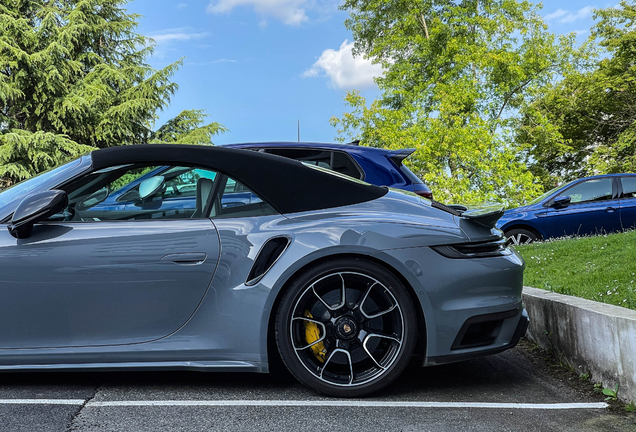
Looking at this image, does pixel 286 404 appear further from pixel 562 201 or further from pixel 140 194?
pixel 562 201

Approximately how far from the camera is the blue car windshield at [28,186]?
3.43 m

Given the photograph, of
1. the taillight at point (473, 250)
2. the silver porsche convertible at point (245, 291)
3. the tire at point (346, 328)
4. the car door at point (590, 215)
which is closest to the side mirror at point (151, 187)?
the silver porsche convertible at point (245, 291)

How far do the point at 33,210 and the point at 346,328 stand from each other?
176 centimetres

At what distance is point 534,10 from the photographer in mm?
31469

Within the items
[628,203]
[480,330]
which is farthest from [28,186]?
[628,203]

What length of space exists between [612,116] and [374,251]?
2887 cm

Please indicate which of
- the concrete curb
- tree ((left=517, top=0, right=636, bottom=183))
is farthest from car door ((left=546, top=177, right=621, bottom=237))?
tree ((left=517, top=0, right=636, bottom=183))

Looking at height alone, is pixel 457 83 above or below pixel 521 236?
above

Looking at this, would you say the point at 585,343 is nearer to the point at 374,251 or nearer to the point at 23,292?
the point at 374,251

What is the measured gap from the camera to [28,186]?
139 inches

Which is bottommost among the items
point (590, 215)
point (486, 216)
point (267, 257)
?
point (590, 215)

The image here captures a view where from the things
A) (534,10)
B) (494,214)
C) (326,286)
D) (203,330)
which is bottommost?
(203,330)

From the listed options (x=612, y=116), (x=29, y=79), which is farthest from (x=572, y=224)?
(x=29, y=79)

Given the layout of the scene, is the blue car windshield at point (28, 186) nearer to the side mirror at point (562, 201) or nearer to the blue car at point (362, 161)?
the blue car at point (362, 161)
